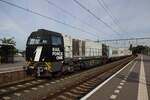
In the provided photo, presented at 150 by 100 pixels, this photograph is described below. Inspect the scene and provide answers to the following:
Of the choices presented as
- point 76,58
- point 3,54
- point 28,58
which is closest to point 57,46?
point 28,58

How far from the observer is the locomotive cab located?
17172mm

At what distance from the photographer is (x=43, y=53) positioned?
694 inches

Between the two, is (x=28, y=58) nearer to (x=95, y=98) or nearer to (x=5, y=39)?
(x=95, y=98)

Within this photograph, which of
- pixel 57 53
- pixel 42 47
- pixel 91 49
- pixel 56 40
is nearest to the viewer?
pixel 42 47

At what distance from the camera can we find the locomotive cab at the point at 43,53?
56.3 ft

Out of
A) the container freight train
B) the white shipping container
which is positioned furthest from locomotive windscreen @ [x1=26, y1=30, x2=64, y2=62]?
the white shipping container

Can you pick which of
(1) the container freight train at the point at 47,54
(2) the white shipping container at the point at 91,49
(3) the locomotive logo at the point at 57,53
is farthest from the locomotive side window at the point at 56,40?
(2) the white shipping container at the point at 91,49

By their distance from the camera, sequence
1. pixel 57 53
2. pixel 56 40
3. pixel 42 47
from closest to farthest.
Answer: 1. pixel 42 47
2. pixel 57 53
3. pixel 56 40

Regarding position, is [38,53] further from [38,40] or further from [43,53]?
[38,40]

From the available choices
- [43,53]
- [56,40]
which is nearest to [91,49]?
[56,40]

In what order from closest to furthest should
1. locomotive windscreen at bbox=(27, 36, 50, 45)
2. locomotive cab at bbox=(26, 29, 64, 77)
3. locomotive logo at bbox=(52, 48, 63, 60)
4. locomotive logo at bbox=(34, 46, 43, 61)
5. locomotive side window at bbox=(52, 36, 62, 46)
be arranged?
locomotive cab at bbox=(26, 29, 64, 77) → locomotive logo at bbox=(34, 46, 43, 61) → locomotive windscreen at bbox=(27, 36, 50, 45) → locomotive logo at bbox=(52, 48, 63, 60) → locomotive side window at bbox=(52, 36, 62, 46)

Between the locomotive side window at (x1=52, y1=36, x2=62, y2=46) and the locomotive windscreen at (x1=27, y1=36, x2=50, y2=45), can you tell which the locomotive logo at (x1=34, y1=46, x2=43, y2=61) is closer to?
the locomotive windscreen at (x1=27, y1=36, x2=50, y2=45)

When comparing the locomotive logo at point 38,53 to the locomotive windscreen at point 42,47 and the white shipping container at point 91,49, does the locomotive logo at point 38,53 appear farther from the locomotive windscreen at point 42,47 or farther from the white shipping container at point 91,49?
the white shipping container at point 91,49

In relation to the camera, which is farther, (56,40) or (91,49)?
(91,49)
